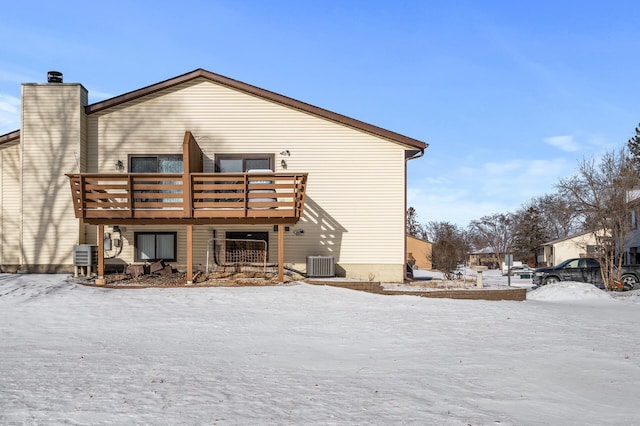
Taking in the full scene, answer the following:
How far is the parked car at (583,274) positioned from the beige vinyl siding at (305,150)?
10.7m

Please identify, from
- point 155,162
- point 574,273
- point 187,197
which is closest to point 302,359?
point 187,197

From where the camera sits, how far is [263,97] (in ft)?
60.0

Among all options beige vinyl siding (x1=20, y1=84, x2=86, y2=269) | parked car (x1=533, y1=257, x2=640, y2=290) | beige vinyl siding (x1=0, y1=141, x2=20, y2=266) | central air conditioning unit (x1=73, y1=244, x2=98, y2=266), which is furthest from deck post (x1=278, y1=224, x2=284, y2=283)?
parked car (x1=533, y1=257, x2=640, y2=290)

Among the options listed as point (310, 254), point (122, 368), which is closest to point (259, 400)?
point (122, 368)

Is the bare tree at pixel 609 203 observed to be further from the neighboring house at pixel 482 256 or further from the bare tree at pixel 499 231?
the neighboring house at pixel 482 256

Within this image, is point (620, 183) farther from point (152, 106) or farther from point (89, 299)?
point (89, 299)

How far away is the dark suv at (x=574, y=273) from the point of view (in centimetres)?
2484

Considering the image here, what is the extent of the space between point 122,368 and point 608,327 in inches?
415

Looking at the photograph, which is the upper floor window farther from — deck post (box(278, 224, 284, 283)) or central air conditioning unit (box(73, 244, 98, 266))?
deck post (box(278, 224, 284, 283))

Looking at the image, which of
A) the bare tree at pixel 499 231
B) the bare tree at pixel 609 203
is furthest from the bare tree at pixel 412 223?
the bare tree at pixel 609 203

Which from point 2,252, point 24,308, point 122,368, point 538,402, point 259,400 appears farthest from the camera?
point 2,252

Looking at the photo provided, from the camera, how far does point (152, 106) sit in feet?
59.9

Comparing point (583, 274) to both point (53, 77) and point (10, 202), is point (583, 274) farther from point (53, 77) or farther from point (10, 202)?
point (10, 202)

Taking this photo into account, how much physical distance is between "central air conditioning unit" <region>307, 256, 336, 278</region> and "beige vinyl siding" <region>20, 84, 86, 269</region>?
7.76 meters
